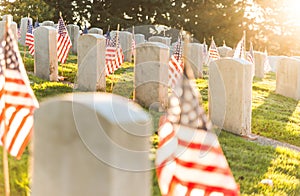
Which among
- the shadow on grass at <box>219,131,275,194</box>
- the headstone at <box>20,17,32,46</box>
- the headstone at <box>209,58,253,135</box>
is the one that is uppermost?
the headstone at <box>20,17,32,46</box>

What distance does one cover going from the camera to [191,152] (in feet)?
9.26

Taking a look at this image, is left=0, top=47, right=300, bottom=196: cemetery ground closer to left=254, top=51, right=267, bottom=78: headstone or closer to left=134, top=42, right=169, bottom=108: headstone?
left=134, top=42, right=169, bottom=108: headstone

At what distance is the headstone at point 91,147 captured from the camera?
206cm

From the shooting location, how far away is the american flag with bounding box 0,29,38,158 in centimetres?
391

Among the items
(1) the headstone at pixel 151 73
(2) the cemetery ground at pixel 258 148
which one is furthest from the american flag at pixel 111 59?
(1) the headstone at pixel 151 73

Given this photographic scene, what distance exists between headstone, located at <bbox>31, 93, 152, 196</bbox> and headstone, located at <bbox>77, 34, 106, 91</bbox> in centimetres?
871

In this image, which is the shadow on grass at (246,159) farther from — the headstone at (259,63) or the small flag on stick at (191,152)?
the headstone at (259,63)

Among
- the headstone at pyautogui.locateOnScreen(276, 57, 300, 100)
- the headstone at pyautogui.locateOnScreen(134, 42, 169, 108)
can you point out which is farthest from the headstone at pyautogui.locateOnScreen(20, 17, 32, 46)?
the headstone at pyautogui.locateOnScreen(134, 42, 169, 108)

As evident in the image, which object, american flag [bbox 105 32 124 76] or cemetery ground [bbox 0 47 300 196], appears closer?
cemetery ground [bbox 0 47 300 196]

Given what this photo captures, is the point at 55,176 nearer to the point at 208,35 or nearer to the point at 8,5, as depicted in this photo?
the point at 8,5

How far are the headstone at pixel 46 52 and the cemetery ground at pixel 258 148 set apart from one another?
0.49 metres

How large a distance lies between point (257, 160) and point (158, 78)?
3.31 metres

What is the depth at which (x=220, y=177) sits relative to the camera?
284 cm

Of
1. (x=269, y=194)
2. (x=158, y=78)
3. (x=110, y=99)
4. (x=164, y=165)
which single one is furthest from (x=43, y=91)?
(x=110, y=99)
